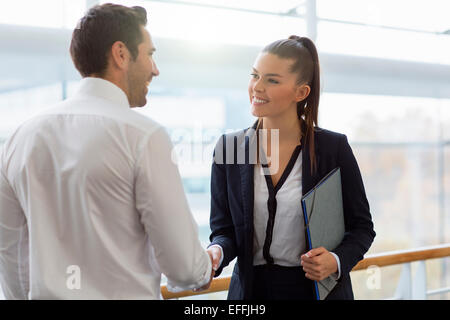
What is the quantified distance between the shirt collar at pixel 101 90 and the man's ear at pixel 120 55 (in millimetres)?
52

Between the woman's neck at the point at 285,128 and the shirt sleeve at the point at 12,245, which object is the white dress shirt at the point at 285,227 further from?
the shirt sleeve at the point at 12,245

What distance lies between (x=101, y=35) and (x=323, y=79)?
6.87 feet

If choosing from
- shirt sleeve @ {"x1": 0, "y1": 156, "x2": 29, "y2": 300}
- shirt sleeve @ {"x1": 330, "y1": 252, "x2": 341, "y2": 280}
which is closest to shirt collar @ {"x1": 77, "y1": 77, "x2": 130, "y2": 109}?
shirt sleeve @ {"x1": 0, "y1": 156, "x2": 29, "y2": 300}

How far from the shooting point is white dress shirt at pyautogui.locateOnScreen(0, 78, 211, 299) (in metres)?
0.96

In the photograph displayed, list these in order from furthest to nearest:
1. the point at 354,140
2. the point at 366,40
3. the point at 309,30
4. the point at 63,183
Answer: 1. the point at 354,140
2. the point at 366,40
3. the point at 309,30
4. the point at 63,183

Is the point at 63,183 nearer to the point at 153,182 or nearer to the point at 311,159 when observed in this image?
the point at 153,182

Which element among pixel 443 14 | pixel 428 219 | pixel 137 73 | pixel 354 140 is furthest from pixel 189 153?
pixel 428 219

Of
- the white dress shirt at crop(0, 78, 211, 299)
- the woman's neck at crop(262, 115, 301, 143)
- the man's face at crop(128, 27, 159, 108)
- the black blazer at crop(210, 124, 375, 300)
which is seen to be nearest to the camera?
Answer: the white dress shirt at crop(0, 78, 211, 299)

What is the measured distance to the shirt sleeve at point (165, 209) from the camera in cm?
97

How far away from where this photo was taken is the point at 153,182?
3.19 ft

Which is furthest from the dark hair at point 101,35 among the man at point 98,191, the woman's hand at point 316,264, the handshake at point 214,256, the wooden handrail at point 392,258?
the wooden handrail at point 392,258

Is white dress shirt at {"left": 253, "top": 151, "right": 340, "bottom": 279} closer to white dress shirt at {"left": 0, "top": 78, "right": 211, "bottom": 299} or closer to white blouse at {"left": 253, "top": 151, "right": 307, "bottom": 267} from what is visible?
white blouse at {"left": 253, "top": 151, "right": 307, "bottom": 267}
